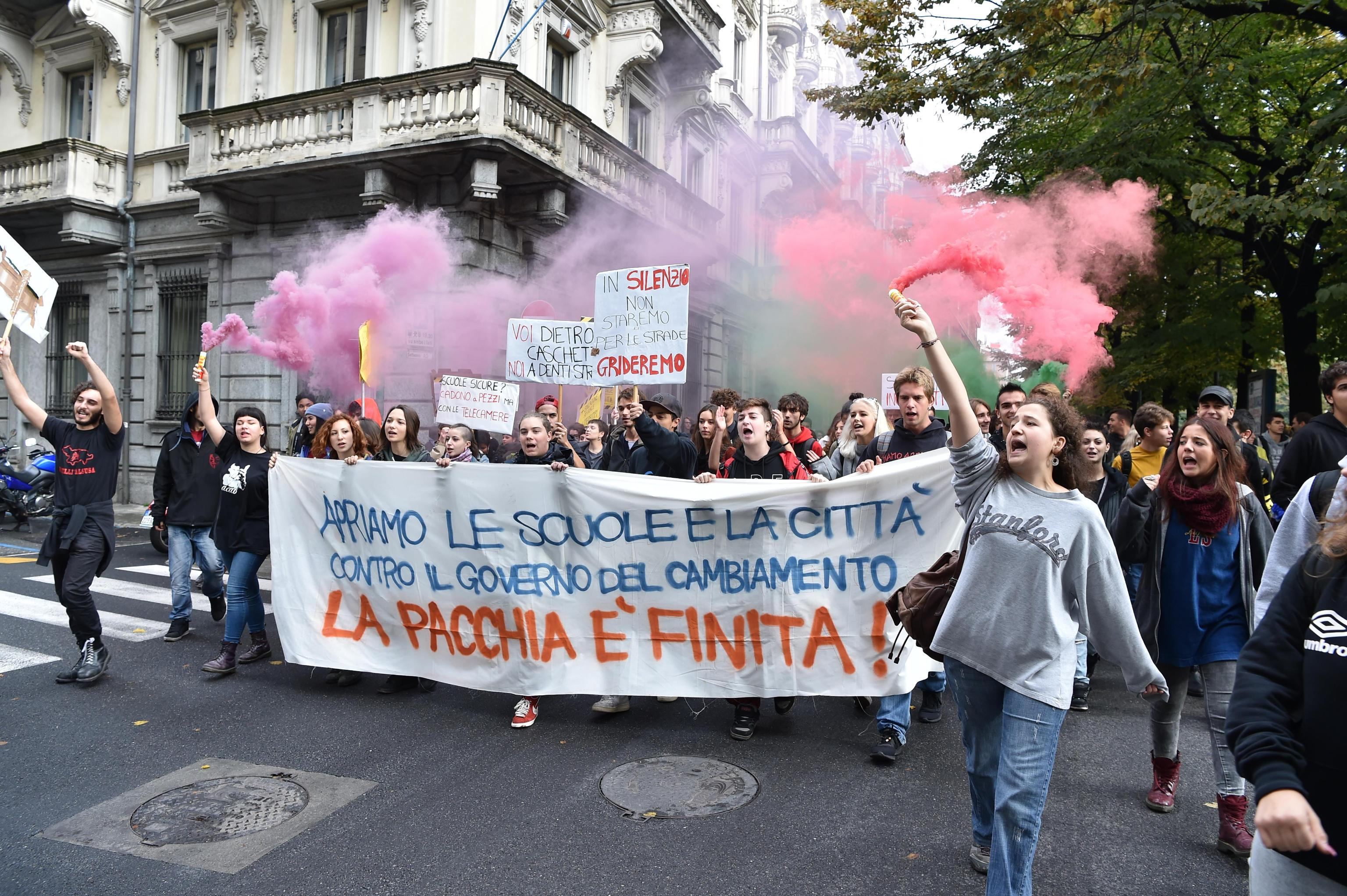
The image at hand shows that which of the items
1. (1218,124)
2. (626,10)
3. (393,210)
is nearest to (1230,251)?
(1218,124)

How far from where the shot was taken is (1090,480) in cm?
296

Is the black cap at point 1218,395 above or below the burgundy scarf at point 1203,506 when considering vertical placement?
above

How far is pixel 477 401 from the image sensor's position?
310 inches

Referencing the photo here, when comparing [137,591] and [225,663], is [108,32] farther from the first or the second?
[225,663]

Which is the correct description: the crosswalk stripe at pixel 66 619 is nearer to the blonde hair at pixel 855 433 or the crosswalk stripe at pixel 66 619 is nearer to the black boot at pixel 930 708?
the blonde hair at pixel 855 433

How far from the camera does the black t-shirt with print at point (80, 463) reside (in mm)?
5477

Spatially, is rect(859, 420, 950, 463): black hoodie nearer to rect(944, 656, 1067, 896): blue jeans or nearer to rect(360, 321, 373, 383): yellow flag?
rect(944, 656, 1067, 896): blue jeans

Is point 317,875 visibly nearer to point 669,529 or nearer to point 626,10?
point 669,529

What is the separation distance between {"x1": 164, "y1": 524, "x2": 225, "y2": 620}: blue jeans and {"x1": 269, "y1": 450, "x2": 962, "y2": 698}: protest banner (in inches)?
57.5

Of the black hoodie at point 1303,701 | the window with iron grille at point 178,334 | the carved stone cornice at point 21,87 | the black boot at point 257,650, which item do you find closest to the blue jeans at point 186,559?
the black boot at point 257,650

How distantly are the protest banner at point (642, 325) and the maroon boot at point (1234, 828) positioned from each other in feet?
12.5

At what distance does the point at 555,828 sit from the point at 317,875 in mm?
887

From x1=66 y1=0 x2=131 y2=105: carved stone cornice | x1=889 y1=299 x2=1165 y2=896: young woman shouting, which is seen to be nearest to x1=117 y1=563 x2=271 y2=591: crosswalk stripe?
x1=889 y1=299 x2=1165 y2=896: young woman shouting

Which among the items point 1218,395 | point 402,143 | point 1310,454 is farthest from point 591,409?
point 1310,454
